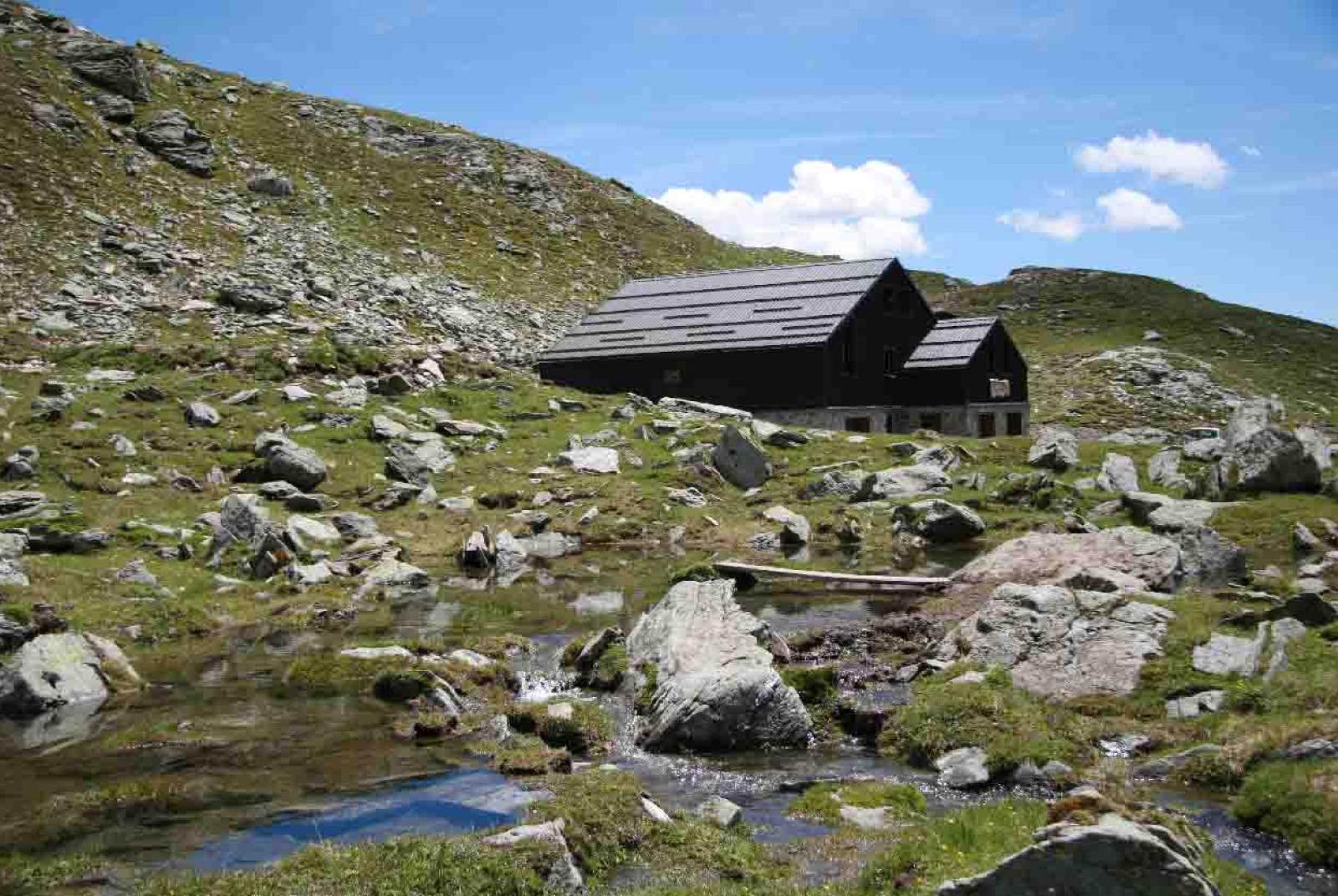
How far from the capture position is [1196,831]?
12.0 meters

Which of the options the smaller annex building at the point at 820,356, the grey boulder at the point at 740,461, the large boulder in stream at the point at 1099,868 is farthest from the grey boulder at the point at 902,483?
the large boulder in stream at the point at 1099,868

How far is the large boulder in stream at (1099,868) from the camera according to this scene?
894cm

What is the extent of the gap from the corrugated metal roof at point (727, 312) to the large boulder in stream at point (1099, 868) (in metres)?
52.5

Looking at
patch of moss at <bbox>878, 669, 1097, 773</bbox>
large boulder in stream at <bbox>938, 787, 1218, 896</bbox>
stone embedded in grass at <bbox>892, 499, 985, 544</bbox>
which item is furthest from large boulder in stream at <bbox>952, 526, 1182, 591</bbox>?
large boulder in stream at <bbox>938, 787, 1218, 896</bbox>

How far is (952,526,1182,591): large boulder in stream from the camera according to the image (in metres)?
24.1

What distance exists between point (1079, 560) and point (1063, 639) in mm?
6123

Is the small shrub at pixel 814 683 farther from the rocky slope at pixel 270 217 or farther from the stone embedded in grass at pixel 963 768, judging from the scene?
the rocky slope at pixel 270 217

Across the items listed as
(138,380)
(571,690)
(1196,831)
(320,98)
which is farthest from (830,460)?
(320,98)

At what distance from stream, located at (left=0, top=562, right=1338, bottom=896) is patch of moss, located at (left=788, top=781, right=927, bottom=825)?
25 cm

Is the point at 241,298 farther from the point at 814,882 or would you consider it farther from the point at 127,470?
the point at 814,882

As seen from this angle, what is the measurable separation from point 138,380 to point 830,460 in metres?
29.9

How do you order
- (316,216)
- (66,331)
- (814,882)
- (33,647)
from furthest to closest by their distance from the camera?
(316,216), (66,331), (33,647), (814,882)

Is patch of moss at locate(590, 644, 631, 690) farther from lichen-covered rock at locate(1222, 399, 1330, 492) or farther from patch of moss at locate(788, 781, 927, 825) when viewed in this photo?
lichen-covered rock at locate(1222, 399, 1330, 492)

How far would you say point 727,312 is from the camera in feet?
220
